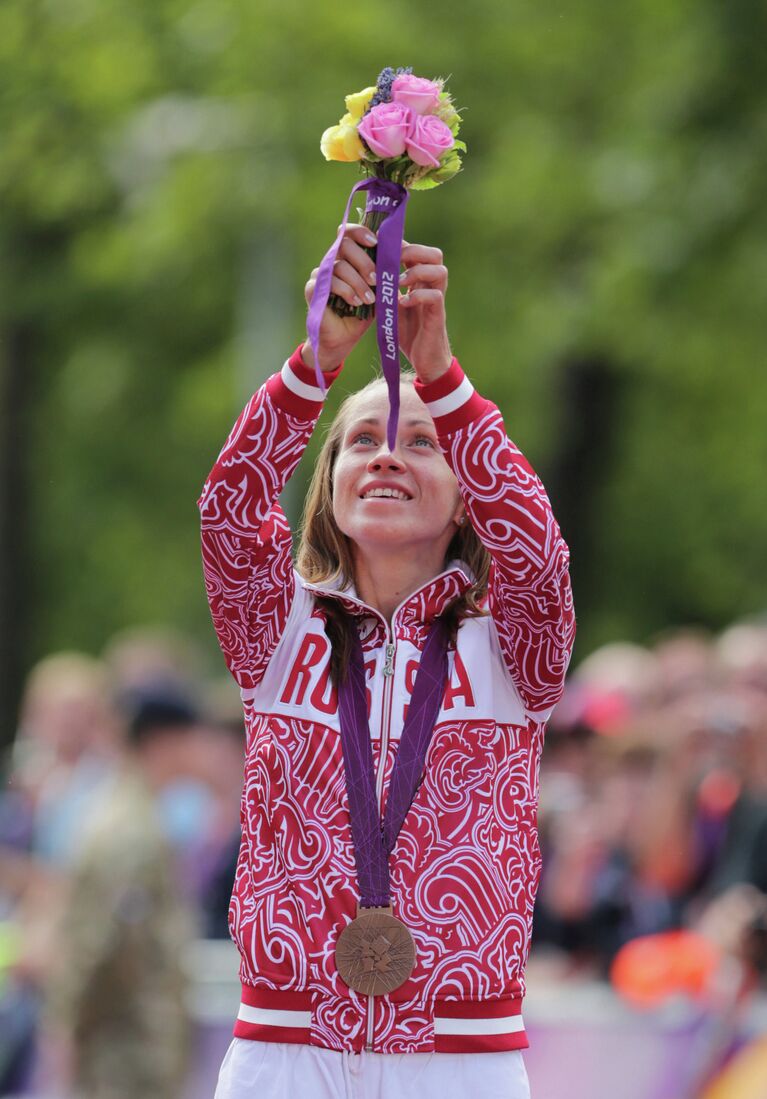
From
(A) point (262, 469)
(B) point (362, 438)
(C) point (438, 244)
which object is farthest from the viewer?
(C) point (438, 244)

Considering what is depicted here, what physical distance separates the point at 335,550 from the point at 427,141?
0.82 m

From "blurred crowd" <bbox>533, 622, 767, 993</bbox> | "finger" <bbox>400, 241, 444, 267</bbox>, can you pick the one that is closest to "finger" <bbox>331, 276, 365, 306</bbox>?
"finger" <bbox>400, 241, 444, 267</bbox>

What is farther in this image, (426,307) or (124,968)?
(124,968)

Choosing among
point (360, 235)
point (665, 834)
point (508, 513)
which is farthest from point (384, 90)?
point (665, 834)

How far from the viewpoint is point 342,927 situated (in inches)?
133

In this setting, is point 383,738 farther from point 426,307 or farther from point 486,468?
point 426,307

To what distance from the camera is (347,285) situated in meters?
3.39

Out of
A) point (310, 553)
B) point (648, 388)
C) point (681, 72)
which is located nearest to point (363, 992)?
point (310, 553)

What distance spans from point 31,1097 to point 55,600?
13.6 m

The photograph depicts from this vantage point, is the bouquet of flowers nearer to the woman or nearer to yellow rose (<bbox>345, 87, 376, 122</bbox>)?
yellow rose (<bbox>345, 87, 376, 122</bbox>)

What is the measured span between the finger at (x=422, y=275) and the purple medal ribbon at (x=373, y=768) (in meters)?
0.65

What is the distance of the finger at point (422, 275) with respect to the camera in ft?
11.2

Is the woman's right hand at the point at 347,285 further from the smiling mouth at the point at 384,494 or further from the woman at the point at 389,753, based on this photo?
the smiling mouth at the point at 384,494

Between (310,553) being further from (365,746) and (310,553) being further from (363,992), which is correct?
(363,992)
